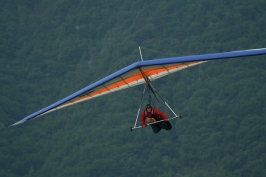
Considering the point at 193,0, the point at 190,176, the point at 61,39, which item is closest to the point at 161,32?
the point at 193,0

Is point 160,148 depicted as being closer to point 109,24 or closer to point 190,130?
point 190,130

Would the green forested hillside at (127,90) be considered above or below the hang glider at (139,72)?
above

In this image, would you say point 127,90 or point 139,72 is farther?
point 127,90

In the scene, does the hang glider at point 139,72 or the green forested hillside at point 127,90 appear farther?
the green forested hillside at point 127,90

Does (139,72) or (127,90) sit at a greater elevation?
A: (127,90)
